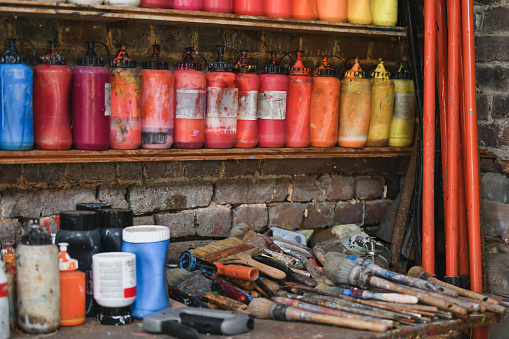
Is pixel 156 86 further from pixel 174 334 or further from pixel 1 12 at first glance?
pixel 174 334

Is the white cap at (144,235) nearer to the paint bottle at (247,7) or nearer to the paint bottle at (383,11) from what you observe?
the paint bottle at (247,7)

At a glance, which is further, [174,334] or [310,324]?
[310,324]

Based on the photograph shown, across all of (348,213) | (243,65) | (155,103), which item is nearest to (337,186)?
(348,213)

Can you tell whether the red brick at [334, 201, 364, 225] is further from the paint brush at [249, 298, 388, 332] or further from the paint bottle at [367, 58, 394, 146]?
the paint brush at [249, 298, 388, 332]

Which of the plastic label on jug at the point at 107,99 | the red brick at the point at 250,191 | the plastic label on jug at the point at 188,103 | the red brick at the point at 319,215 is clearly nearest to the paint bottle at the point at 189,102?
the plastic label on jug at the point at 188,103

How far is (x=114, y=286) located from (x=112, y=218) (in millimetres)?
257

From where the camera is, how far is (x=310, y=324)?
1683 millimetres

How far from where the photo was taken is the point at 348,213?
9.03 ft

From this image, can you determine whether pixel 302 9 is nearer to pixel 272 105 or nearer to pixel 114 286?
pixel 272 105

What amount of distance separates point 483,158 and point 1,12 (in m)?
1.89

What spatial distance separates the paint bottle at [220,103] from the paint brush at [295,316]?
70 cm

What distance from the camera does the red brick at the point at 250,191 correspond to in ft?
8.11

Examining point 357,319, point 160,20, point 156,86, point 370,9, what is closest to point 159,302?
point 357,319

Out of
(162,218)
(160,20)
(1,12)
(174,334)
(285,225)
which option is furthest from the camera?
(285,225)
